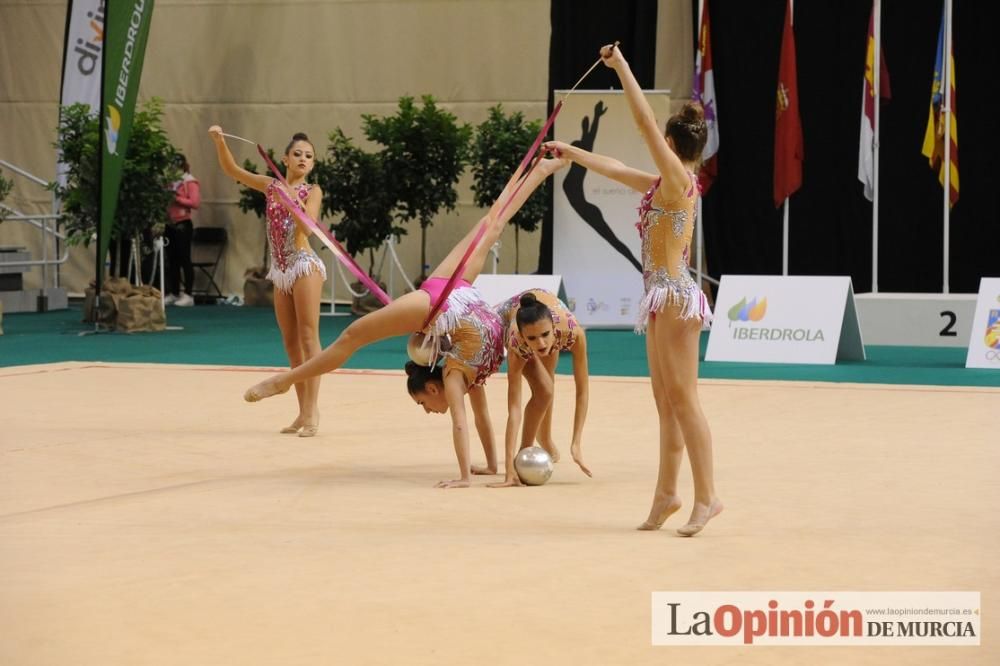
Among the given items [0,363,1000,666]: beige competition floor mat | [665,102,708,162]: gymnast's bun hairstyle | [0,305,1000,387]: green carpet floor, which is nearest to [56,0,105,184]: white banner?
[0,305,1000,387]: green carpet floor

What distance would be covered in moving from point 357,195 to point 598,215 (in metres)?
3.18

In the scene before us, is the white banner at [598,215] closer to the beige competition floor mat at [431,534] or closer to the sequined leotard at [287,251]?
the beige competition floor mat at [431,534]

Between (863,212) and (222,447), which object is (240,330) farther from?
(222,447)

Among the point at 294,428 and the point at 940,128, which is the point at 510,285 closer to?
the point at 940,128

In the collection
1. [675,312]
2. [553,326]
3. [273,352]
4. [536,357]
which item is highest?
[675,312]

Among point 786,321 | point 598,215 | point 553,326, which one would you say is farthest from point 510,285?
point 553,326

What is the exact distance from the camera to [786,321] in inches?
429

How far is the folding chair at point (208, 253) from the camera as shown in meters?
17.8

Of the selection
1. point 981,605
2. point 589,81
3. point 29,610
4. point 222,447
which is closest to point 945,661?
point 981,605

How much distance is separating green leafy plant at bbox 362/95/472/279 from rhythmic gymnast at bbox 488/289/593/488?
9.25 meters

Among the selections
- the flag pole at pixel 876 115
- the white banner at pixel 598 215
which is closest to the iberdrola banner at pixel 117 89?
the white banner at pixel 598 215

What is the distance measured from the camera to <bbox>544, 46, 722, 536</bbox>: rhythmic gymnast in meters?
4.68

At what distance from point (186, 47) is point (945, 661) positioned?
53.3 feet

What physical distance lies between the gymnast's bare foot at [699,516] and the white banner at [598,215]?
8583 millimetres
